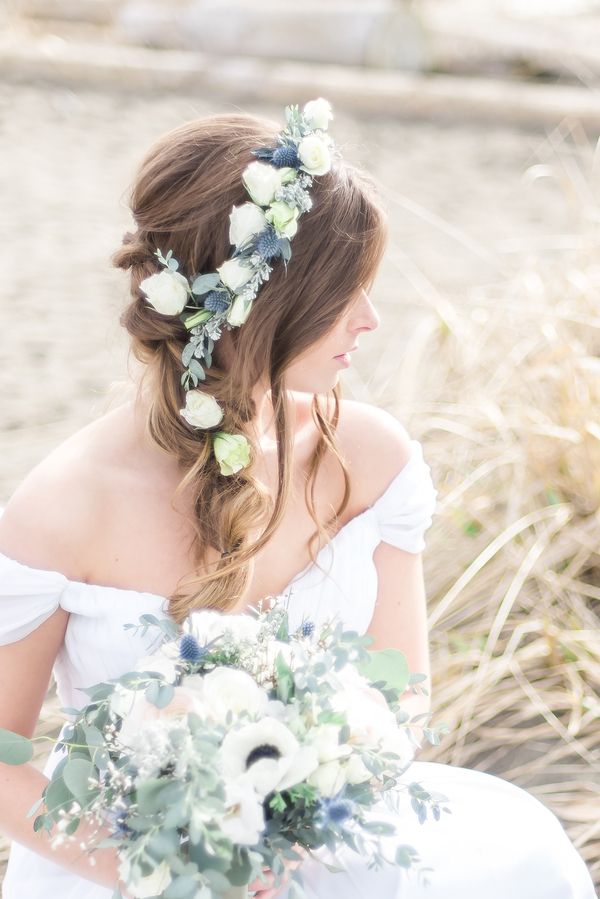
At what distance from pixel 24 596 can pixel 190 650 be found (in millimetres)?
425

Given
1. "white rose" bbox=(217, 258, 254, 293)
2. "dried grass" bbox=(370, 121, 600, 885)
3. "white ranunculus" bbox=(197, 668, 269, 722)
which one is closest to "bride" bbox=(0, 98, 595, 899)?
"white rose" bbox=(217, 258, 254, 293)

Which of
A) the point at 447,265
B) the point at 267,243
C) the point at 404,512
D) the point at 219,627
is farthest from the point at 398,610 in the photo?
the point at 447,265

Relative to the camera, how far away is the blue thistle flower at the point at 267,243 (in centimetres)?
178

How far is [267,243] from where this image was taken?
1781 millimetres

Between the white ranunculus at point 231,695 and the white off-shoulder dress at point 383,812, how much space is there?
1.15 feet

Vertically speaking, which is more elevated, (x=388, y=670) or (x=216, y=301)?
(x=216, y=301)

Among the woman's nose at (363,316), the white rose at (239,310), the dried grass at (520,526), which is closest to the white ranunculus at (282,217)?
the white rose at (239,310)

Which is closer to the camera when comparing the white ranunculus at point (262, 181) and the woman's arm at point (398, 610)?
the white ranunculus at point (262, 181)

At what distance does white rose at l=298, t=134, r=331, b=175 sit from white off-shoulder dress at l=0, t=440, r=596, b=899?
2.67ft

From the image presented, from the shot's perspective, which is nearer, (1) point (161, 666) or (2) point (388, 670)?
(1) point (161, 666)

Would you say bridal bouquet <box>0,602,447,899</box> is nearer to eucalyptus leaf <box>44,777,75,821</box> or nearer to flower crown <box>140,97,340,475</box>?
eucalyptus leaf <box>44,777,75,821</box>

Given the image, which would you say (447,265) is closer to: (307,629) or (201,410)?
(201,410)

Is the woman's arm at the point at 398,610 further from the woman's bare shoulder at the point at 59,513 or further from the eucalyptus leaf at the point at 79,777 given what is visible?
the eucalyptus leaf at the point at 79,777

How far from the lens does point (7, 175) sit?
7168 millimetres
